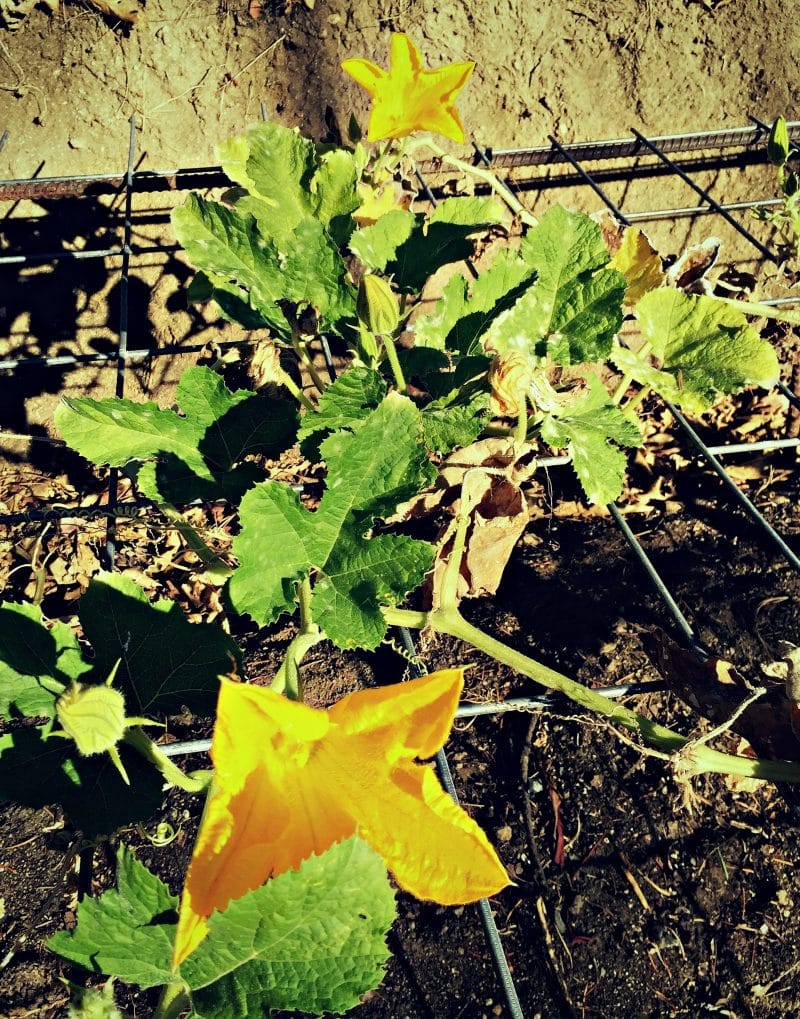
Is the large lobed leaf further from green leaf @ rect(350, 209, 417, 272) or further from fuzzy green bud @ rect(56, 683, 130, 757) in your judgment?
fuzzy green bud @ rect(56, 683, 130, 757)

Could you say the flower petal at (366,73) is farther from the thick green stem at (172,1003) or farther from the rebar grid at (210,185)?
the thick green stem at (172,1003)

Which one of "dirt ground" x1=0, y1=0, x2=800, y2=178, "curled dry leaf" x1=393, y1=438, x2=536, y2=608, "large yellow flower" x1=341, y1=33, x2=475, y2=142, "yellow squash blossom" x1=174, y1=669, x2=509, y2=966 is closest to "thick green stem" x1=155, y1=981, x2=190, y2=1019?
"yellow squash blossom" x1=174, y1=669, x2=509, y2=966

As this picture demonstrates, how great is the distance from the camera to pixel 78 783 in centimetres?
114

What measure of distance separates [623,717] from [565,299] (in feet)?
2.65

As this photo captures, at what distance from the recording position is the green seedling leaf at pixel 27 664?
3.75 ft

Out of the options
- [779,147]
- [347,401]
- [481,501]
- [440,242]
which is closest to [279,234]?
[440,242]

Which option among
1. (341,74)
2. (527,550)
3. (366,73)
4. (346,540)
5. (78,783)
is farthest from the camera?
(341,74)

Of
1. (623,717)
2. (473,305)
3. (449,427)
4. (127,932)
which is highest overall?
(473,305)

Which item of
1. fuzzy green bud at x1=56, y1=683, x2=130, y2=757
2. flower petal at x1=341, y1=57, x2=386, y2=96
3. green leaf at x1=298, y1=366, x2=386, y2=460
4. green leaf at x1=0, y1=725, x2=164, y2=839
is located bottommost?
green leaf at x1=0, y1=725, x2=164, y2=839

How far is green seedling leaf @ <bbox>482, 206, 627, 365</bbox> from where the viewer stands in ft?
4.87

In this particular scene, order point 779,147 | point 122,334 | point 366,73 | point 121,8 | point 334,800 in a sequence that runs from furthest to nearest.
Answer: point 121,8, point 122,334, point 779,147, point 366,73, point 334,800

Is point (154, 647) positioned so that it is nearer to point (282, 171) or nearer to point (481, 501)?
point (481, 501)

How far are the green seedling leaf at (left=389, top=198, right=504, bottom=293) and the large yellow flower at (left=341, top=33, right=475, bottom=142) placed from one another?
396mm

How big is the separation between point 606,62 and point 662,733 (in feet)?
8.86
